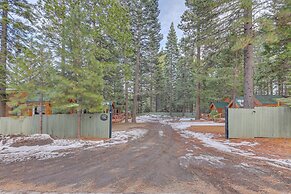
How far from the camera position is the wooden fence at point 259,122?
8523 millimetres

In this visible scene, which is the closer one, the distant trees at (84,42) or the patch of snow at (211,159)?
the patch of snow at (211,159)

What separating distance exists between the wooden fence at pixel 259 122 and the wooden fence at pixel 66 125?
6134 mm

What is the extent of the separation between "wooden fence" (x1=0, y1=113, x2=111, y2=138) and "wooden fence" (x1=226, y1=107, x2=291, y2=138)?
20.1 feet

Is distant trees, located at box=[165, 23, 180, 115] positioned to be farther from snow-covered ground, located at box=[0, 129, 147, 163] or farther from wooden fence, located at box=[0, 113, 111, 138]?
snow-covered ground, located at box=[0, 129, 147, 163]

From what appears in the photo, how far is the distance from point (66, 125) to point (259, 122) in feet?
31.8

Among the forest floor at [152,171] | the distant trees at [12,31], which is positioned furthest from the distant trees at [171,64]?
the forest floor at [152,171]

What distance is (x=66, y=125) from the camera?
32.0 feet

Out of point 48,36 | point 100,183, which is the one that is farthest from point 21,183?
point 48,36

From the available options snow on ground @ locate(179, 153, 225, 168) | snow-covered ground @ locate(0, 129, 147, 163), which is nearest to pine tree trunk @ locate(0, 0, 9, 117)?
snow-covered ground @ locate(0, 129, 147, 163)

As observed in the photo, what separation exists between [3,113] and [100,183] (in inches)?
402

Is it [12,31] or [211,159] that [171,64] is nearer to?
[12,31]

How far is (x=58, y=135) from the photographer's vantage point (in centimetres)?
974

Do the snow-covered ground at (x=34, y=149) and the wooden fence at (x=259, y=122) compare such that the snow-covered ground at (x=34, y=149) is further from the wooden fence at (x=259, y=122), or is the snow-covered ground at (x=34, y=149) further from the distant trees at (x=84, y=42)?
the wooden fence at (x=259, y=122)

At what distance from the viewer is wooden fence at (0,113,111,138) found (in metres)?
9.50
